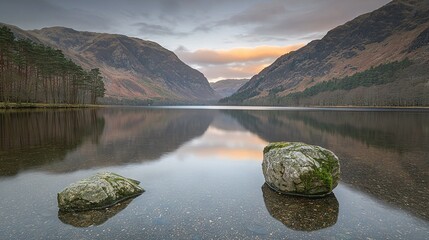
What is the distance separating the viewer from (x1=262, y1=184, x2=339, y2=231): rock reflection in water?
1164cm

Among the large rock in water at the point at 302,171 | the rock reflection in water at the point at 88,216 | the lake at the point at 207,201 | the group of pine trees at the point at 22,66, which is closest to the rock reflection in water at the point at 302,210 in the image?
the lake at the point at 207,201

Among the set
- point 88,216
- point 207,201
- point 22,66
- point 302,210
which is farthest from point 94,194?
point 22,66

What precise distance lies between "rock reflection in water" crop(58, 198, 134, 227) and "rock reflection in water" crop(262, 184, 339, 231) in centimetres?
741

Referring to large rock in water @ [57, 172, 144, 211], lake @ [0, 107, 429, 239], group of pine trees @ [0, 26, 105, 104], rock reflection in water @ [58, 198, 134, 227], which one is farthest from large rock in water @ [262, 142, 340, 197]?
group of pine trees @ [0, 26, 105, 104]

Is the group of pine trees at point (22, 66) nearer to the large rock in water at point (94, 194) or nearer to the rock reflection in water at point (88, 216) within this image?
the large rock in water at point (94, 194)

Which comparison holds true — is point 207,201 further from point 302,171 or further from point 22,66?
point 22,66

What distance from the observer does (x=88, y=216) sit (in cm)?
1202

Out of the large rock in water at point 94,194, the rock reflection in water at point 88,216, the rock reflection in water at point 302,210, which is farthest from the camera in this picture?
the large rock in water at point 94,194

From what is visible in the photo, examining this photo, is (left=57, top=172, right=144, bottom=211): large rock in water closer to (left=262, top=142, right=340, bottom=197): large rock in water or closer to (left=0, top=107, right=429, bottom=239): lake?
(left=0, top=107, right=429, bottom=239): lake

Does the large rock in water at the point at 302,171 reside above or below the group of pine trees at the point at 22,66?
below

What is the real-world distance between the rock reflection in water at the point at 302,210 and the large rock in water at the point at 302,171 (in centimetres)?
49

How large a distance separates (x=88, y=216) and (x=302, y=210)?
9.88 metres

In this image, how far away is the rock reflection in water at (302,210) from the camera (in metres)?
11.6

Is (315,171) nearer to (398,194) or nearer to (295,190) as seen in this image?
(295,190)
